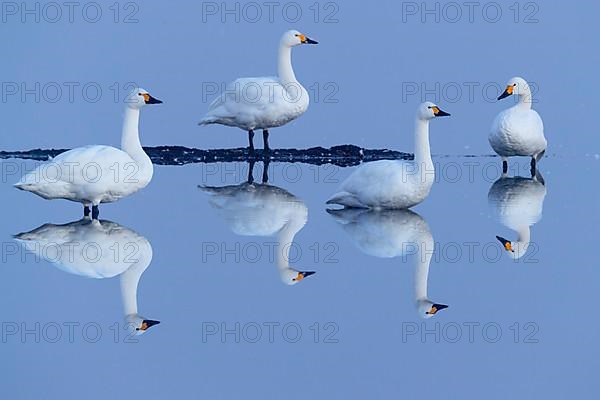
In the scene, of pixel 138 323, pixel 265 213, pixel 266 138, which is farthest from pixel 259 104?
pixel 138 323

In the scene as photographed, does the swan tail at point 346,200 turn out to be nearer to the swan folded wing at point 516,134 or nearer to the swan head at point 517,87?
the swan folded wing at point 516,134

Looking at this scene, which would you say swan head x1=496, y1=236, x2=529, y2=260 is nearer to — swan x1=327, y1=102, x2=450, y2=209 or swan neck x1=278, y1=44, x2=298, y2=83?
swan x1=327, y1=102, x2=450, y2=209

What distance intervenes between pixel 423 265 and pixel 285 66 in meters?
7.78

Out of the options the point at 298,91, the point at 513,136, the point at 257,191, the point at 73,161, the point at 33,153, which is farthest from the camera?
the point at 33,153

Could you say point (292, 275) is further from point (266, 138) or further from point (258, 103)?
point (266, 138)

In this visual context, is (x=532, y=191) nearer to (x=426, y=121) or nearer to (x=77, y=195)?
(x=426, y=121)

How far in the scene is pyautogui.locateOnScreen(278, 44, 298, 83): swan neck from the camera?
16672 millimetres

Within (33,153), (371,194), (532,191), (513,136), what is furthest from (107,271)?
(33,153)

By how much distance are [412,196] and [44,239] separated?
3.01 metres

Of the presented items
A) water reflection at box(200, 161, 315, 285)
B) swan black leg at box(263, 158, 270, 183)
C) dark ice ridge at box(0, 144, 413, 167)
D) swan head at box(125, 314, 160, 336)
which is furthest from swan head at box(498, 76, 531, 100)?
swan head at box(125, 314, 160, 336)

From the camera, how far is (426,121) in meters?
11.6

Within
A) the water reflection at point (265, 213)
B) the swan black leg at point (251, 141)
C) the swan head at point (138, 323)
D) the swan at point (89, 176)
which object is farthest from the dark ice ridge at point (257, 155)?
the swan head at point (138, 323)

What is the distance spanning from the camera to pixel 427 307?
8312 mm

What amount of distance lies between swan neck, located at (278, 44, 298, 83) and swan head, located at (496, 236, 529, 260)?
21.1ft
